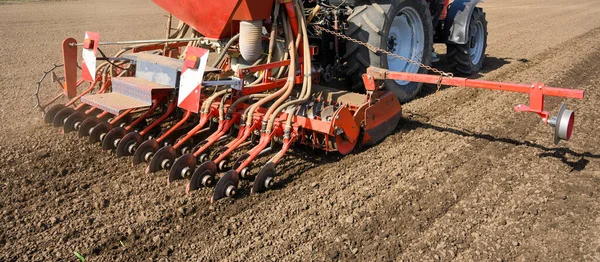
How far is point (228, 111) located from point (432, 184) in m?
1.61

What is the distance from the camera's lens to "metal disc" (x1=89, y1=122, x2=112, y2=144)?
3945mm

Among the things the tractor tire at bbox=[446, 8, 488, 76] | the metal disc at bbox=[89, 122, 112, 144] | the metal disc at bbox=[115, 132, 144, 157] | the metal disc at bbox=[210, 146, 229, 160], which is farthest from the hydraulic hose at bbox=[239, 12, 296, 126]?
the tractor tire at bbox=[446, 8, 488, 76]

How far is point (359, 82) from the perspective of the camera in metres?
4.93

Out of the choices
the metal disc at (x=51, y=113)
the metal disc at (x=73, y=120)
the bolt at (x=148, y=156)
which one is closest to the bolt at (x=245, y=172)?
the bolt at (x=148, y=156)

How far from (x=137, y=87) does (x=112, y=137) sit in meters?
0.45

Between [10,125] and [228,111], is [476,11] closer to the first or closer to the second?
[228,111]

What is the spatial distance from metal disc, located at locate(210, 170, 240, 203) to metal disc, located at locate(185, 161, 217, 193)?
0.17 meters

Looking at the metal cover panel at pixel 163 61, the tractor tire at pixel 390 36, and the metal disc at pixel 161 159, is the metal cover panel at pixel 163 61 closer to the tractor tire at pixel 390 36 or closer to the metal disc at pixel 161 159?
the metal disc at pixel 161 159

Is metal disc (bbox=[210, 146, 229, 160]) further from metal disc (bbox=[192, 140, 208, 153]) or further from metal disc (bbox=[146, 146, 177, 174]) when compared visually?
metal disc (bbox=[146, 146, 177, 174])

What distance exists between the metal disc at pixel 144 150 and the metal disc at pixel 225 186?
2.65 ft

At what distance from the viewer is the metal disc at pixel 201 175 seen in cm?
321

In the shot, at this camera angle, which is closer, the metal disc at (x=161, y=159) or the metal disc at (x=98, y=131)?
the metal disc at (x=161, y=159)

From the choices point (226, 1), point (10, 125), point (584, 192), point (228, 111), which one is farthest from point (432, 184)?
point (10, 125)

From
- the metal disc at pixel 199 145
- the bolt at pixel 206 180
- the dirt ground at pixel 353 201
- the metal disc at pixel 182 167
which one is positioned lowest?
the dirt ground at pixel 353 201
